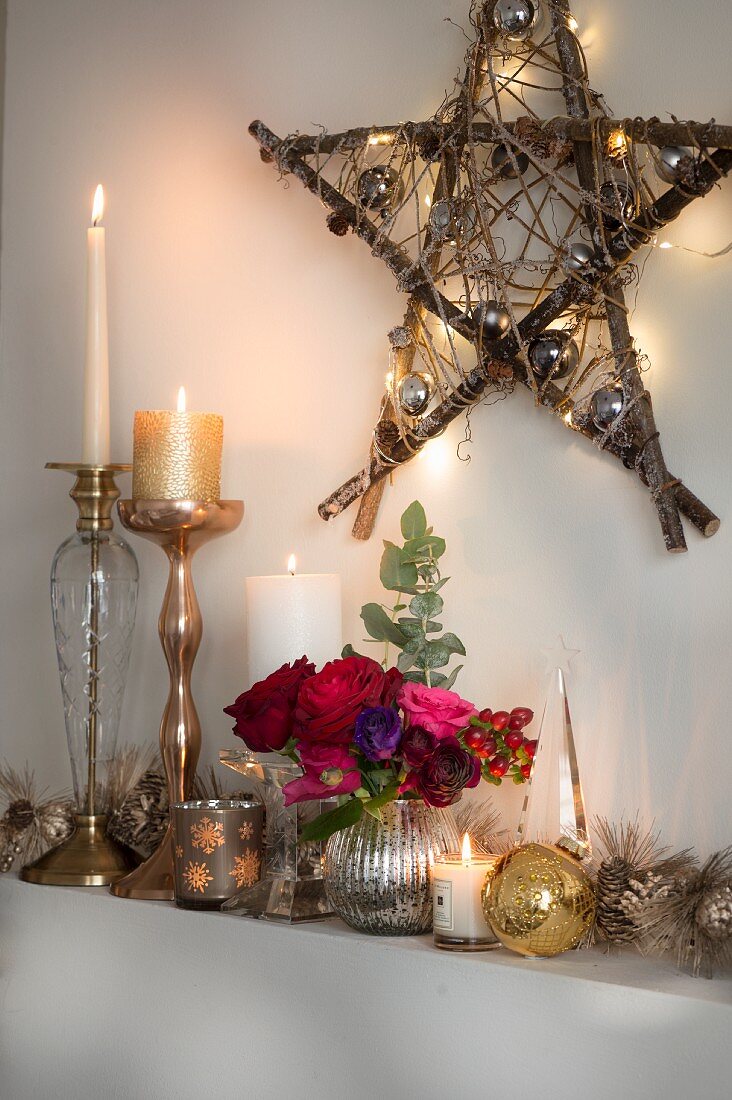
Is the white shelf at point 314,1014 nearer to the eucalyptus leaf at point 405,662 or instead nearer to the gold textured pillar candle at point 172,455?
the eucalyptus leaf at point 405,662

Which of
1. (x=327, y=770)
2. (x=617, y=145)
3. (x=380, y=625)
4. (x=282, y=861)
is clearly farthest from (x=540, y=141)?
(x=282, y=861)

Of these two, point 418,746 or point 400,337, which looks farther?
point 400,337

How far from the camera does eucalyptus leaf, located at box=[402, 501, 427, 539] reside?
0.99 m

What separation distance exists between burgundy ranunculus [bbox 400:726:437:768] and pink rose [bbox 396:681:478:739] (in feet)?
0.03

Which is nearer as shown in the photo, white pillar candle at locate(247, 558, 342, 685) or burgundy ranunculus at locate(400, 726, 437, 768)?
burgundy ranunculus at locate(400, 726, 437, 768)

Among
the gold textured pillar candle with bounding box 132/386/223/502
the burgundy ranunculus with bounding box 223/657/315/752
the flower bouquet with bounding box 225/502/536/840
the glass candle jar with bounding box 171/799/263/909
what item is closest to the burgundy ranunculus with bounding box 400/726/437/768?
the flower bouquet with bounding box 225/502/536/840

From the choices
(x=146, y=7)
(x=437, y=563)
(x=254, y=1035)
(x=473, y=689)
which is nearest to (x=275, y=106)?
(x=146, y=7)

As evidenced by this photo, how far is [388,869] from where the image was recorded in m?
0.87

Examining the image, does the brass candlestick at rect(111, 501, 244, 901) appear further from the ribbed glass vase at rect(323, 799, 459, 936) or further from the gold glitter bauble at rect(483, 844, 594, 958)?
the gold glitter bauble at rect(483, 844, 594, 958)

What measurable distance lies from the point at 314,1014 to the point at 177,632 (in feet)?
1.26

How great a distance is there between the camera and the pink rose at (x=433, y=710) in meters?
0.87

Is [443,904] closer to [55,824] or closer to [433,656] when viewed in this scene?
[433,656]

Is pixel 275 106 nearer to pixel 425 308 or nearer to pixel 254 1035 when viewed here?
pixel 425 308

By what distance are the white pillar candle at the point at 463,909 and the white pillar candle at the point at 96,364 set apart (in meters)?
0.56
